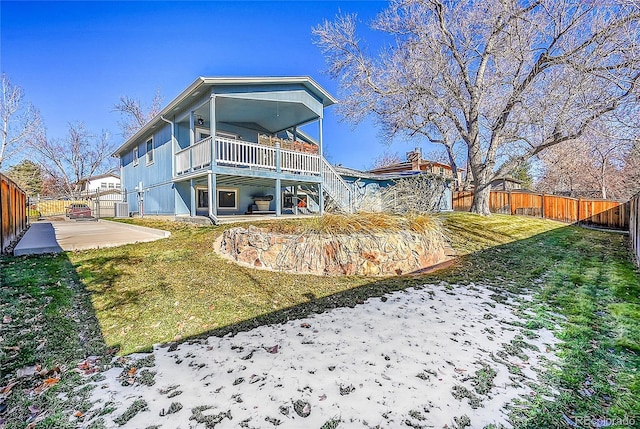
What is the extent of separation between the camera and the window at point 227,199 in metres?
12.6

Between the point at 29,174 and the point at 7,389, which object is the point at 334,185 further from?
the point at 29,174

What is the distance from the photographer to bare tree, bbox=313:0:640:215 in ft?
32.3

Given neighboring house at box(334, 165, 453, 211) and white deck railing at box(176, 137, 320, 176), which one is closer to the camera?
neighboring house at box(334, 165, 453, 211)

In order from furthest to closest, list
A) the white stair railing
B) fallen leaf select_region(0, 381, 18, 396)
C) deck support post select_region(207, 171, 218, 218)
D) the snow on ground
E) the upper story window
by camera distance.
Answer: the upper story window < the white stair railing < deck support post select_region(207, 171, 218, 218) < fallen leaf select_region(0, 381, 18, 396) < the snow on ground

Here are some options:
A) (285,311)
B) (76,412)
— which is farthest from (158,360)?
(285,311)

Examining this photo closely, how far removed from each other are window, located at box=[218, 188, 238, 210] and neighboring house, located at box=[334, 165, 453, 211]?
515 centimetres

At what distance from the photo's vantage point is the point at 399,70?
14.3 metres

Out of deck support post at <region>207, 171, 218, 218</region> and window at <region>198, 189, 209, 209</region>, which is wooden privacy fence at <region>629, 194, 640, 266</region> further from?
window at <region>198, 189, 209, 209</region>

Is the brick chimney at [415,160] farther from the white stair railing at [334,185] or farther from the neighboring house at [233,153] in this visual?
the white stair railing at [334,185]

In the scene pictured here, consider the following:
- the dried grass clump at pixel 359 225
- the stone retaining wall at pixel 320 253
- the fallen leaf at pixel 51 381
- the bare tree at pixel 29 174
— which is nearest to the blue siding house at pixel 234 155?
the dried grass clump at pixel 359 225

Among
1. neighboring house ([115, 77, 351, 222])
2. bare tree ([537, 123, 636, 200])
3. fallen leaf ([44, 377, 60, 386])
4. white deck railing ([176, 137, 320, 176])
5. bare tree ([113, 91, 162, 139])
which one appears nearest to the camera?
fallen leaf ([44, 377, 60, 386])

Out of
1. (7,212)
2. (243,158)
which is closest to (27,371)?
(7,212)

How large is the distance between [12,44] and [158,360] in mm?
17475

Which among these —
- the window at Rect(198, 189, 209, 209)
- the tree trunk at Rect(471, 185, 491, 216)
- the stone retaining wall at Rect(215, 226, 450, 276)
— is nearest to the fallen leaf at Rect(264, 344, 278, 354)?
the stone retaining wall at Rect(215, 226, 450, 276)
